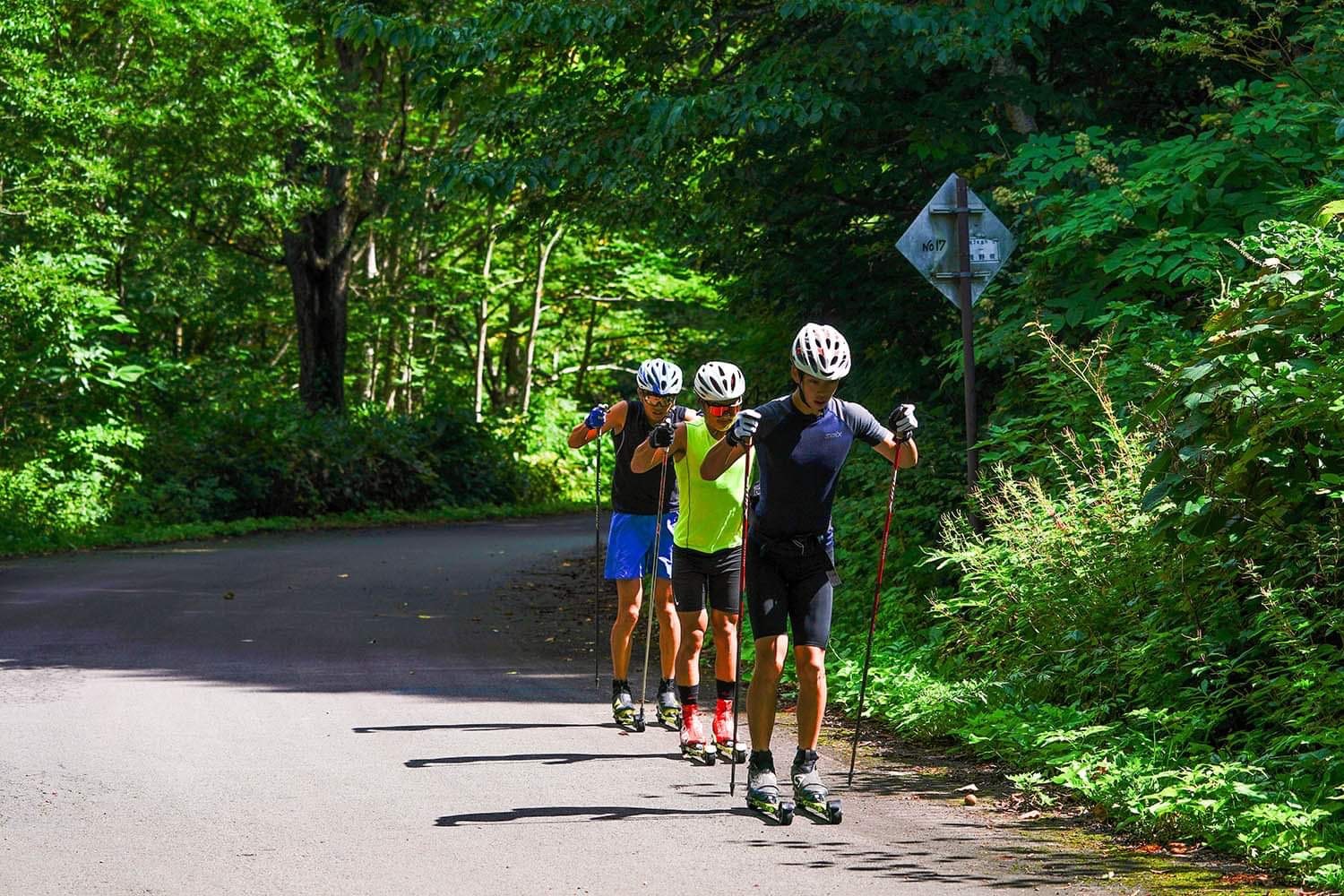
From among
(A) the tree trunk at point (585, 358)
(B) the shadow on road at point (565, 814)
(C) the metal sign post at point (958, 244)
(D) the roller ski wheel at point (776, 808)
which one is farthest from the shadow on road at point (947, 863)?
(A) the tree trunk at point (585, 358)

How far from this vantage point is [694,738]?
27.9 ft

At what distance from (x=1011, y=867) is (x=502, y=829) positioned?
216 centimetres

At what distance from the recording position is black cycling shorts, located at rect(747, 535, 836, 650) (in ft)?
23.2

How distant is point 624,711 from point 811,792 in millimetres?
2653

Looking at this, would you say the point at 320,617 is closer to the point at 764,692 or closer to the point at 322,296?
the point at 764,692

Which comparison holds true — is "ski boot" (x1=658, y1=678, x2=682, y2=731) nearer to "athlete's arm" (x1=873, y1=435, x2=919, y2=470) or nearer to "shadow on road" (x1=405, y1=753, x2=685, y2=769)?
"shadow on road" (x1=405, y1=753, x2=685, y2=769)

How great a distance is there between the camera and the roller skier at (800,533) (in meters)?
6.93

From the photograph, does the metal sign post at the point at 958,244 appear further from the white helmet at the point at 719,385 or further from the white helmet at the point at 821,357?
the white helmet at the point at 821,357

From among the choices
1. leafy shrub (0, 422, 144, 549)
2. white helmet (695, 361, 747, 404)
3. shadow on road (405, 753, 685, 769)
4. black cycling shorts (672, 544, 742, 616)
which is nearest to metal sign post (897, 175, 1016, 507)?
black cycling shorts (672, 544, 742, 616)

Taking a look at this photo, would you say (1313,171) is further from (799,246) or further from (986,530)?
(799,246)

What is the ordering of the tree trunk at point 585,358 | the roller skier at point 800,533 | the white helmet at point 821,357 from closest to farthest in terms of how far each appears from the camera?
the white helmet at point 821,357, the roller skier at point 800,533, the tree trunk at point 585,358

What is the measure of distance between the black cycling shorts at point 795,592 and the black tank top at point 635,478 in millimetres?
2320

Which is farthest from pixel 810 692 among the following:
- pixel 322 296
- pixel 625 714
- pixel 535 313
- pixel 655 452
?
pixel 535 313

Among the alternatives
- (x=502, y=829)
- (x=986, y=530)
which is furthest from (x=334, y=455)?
(x=502, y=829)
